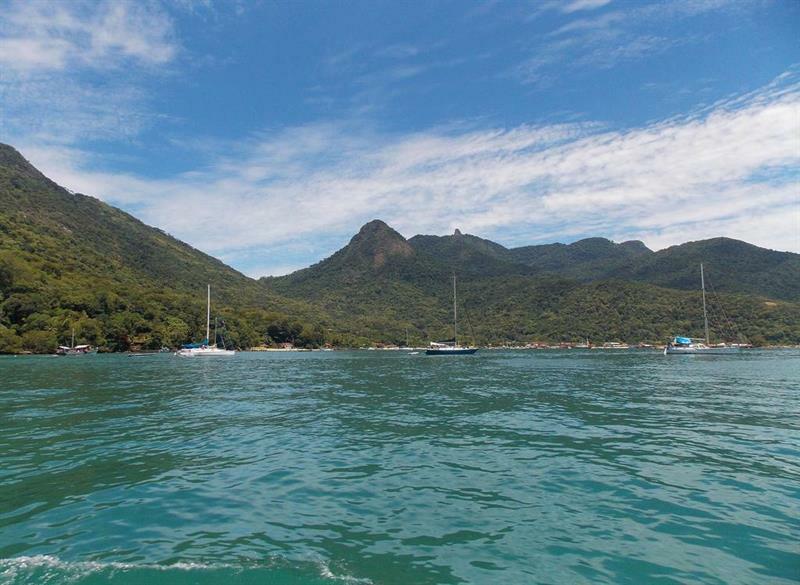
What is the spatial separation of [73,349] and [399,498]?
130180mm

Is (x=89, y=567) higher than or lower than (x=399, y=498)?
higher

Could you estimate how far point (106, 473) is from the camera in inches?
565

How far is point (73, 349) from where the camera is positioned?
11562 cm

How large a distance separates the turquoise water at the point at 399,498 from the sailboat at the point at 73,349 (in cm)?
10706

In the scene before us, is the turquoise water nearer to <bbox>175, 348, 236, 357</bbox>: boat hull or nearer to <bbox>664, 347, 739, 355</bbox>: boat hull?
<bbox>175, 348, 236, 357</bbox>: boat hull

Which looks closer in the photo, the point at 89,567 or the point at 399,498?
the point at 89,567

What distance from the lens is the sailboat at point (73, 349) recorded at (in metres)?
114

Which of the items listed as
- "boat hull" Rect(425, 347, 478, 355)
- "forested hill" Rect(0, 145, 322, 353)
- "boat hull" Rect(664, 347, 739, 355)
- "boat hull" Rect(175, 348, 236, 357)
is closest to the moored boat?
"forested hill" Rect(0, 145, 322, 353)

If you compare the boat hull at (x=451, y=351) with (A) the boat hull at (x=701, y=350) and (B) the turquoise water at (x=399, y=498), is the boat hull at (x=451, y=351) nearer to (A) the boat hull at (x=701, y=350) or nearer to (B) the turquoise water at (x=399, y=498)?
(A) the boat hull at (x=701, y=350)

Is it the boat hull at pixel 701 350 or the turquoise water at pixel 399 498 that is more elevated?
the turquoise water at pixel 399 498

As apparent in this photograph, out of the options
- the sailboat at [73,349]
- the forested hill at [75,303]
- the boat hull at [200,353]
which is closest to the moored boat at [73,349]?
the sailboat at [73,349]

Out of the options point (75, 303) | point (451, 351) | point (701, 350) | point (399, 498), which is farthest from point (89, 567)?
point (75, 303)

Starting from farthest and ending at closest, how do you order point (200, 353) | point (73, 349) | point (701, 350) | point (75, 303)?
point (75, 303) → point (200, 353) → point (701, 350) → point (73, 349)

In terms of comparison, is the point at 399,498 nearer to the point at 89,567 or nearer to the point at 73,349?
the point at 89,567
